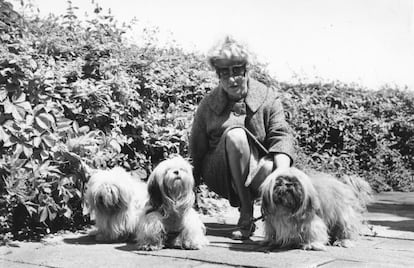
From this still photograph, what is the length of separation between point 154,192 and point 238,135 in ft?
3.27

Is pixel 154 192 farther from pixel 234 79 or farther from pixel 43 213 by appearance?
pixel 234 79

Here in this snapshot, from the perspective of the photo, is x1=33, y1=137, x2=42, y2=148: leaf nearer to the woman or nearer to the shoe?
the woman

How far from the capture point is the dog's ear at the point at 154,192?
16.1 feet

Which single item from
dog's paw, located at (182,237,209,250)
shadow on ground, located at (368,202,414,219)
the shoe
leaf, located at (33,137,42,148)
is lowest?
dog's paw, located at (182,237,209,250)

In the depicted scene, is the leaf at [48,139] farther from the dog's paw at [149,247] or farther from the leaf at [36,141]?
the dog's paw at [149,247]

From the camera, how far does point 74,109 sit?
5.95 meters

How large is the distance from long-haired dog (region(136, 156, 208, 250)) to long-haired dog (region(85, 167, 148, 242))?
0.33 metres

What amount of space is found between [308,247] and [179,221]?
107 centimetres

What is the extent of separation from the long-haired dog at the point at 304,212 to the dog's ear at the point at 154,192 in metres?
0.84

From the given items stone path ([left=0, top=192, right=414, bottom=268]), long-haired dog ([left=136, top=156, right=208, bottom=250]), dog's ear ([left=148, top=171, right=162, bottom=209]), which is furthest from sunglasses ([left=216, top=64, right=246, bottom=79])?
stone path ([left=0, top=192, right=414, bottom=268])

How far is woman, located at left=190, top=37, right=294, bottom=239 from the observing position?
550 centimetres

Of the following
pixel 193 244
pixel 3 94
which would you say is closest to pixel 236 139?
pixel 193 244

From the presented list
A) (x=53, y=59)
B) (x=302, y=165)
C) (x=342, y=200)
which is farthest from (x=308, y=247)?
(x=302, y=165)

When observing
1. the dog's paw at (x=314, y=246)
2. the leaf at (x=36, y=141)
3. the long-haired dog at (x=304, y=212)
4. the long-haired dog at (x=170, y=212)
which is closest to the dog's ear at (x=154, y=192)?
the long-haired dog at (x=170, y=212)
